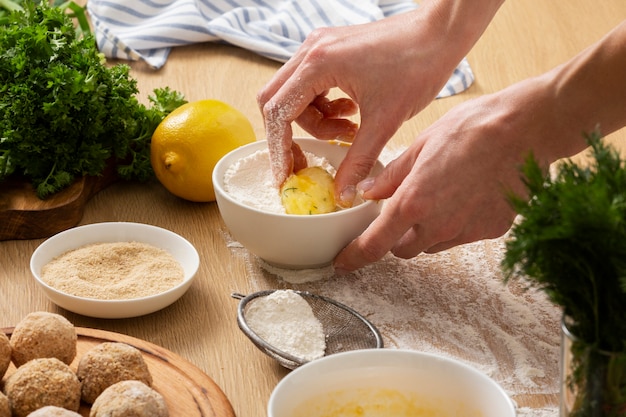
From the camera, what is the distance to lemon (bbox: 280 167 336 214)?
1.37m

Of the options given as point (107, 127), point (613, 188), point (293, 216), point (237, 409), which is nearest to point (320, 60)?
point (293, 216)

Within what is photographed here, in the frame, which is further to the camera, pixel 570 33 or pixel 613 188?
pixel 570 33

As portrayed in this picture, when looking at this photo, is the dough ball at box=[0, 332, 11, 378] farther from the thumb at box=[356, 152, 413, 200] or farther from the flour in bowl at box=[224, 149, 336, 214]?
the thumb at box=[356, 152, 413, 200]

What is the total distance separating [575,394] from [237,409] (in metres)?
0.49

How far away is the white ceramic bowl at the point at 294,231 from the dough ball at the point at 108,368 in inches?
13.6

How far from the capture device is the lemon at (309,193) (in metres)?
1.37

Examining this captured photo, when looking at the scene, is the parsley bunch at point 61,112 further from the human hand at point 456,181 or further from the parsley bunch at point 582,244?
the parsley bunch at point 582,244

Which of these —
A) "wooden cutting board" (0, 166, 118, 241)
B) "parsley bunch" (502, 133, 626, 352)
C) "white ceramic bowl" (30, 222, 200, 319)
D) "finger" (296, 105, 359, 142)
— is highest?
"parsley bunch" (502, 133, 626, 352)

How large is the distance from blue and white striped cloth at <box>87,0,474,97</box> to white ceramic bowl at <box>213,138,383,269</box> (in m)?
0.82

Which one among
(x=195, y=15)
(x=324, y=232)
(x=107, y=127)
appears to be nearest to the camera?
(x=324, y=232)

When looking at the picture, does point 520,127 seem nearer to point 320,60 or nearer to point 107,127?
point 320,60

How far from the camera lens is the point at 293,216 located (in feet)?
4.37

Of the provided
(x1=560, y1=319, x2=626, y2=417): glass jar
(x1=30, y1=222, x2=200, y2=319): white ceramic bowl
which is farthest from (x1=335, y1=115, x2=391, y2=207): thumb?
(x1=560, y1=319, x2=626, y2=417): glass jar

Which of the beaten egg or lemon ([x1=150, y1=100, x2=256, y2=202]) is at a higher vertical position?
the beaten egg
